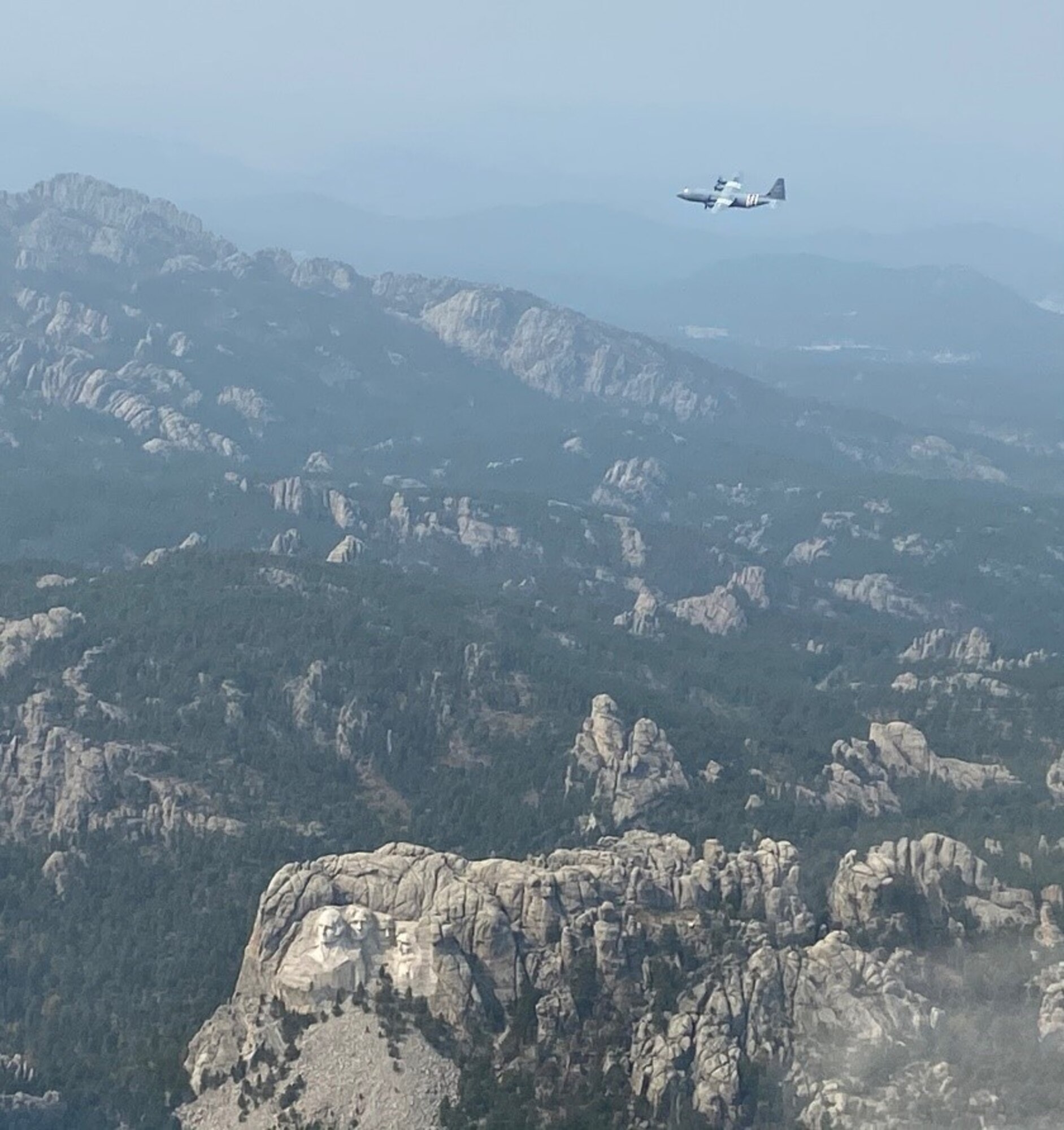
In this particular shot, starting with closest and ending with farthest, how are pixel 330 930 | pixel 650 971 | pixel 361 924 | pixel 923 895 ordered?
pixel 650 971, pixel 330 930, pixel 361 924, pixel 923 895

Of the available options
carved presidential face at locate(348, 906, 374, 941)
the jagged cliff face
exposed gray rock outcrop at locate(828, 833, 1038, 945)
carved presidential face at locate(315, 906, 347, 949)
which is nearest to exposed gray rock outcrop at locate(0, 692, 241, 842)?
the jagged cliff face

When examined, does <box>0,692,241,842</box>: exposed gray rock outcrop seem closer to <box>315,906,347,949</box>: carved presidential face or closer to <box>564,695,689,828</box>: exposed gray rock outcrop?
<box>564,695,689,828</box>: exposed gray rock outcrop

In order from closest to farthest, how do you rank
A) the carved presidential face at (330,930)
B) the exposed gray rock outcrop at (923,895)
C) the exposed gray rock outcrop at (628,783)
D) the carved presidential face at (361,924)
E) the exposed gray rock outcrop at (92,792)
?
1. the carved presidential face at (330,930)
2. the carved presidential face at (361,924)
3. the exposed gray rock outcrop at (923,895)
4. the exposed gray rock outcrop at (92,792)
5. the exposed gray rock outcrop at (628,783)

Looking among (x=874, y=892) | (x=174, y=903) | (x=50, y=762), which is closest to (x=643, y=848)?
(x=874, y=892)

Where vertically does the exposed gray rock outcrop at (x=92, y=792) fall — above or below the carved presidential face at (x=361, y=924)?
below

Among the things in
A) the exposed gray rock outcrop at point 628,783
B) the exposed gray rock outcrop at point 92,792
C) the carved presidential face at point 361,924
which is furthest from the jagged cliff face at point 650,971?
the exposed gray rock outcrop at point 92,792

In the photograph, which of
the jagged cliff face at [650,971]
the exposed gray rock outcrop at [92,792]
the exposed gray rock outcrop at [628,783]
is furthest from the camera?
the exposed gray rock outcrop at [628,783]

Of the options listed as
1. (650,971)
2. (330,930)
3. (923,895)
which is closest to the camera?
(650,971)

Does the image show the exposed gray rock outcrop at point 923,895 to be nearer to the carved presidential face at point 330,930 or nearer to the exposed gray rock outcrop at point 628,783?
the carved presidential face at point 330,930

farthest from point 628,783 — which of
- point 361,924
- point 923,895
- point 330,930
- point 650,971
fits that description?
point 330,930

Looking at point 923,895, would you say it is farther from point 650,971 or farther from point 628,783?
point 628,783

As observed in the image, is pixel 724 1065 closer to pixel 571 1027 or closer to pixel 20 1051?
pixel 571 1027
